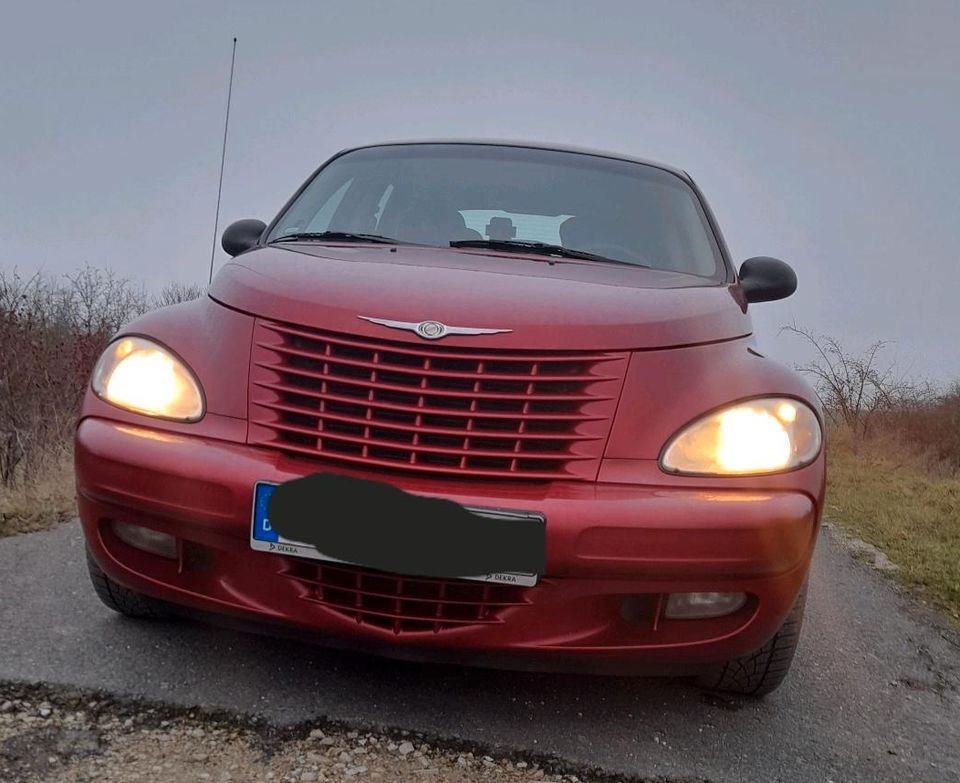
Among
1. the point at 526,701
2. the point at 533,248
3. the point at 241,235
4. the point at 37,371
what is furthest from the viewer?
the point at 37,371

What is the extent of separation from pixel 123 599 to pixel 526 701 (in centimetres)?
117

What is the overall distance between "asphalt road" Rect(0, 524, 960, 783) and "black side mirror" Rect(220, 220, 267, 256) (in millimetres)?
1294

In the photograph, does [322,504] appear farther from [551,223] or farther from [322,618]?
[551,223]

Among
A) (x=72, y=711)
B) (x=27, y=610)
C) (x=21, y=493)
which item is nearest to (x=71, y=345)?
(x=21, y=493)

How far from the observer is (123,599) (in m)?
2.47

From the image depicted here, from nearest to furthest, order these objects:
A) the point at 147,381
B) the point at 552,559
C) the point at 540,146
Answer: the point at 552,559
the point at 147,381
the point at 540,146

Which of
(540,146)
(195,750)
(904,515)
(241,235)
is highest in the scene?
(540,146)

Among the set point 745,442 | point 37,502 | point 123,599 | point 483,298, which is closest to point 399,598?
point 483,298

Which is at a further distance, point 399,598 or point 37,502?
point 37,502

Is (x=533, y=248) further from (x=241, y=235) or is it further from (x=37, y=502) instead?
(x=37, y=502)

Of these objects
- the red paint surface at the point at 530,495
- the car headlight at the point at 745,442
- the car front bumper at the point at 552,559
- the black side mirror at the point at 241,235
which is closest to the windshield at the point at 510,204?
the black side mirror at the point at 241,235

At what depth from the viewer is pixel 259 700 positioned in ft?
6.95

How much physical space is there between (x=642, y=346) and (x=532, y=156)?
160 cm

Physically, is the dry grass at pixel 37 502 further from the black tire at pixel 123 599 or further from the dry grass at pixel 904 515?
the dry grass at pixel 904 515
